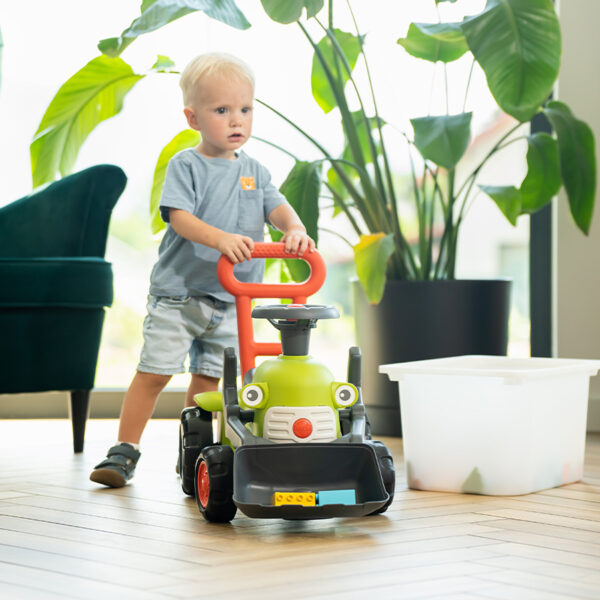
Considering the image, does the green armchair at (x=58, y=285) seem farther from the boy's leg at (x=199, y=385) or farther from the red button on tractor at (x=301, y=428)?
the red button on tractor at (x=301, y=428)

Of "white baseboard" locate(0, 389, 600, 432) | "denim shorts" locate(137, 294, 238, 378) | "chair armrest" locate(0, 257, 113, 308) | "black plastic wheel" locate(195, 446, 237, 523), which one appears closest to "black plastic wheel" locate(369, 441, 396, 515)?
"black plastic wheel" locate(195, 446, 237, 523)

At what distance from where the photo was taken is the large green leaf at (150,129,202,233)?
7.67 feet

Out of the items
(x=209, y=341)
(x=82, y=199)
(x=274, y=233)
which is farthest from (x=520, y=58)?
(x=82, y=199)

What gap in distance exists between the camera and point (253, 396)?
1352 millimetres

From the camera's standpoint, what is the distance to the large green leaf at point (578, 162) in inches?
88.0

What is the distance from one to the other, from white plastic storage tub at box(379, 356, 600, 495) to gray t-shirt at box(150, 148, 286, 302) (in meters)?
0.39

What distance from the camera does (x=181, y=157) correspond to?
1.75 meters

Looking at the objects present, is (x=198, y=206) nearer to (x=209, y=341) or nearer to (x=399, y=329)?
(x=209, y=341)

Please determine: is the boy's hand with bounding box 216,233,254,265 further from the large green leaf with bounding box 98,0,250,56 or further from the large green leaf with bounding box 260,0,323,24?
the large green leaf with bounding box 260,0,323,24

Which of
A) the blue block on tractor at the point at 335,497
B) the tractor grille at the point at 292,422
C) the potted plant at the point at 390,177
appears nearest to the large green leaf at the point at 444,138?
the potted plant at the point at 390,177

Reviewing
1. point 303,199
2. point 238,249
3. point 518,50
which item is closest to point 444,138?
point 518,50

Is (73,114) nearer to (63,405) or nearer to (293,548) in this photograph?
(63,405)

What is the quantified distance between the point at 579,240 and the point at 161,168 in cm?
123

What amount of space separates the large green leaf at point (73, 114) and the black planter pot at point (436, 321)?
34.2 inches
